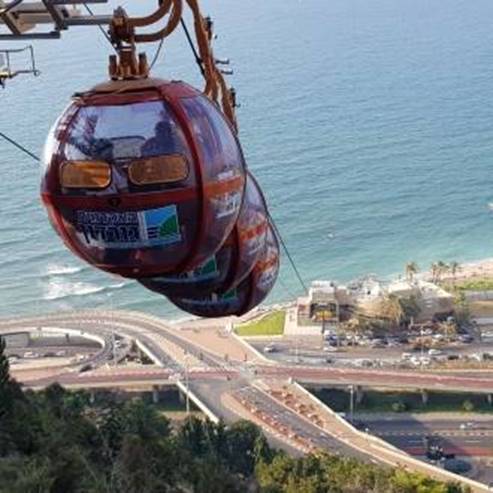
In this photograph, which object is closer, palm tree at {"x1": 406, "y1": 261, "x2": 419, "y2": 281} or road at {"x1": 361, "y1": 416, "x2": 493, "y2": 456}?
road at {"x1": 361, "y1": 416, "x2": 493, "y2": 456}

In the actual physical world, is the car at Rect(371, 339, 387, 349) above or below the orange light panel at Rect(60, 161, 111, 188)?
below

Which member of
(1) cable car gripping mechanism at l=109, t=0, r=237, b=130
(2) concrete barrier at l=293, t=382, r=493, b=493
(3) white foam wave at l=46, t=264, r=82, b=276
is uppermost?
(1) cable car gripping mechanism at l=109, t=0, r=237, b=130

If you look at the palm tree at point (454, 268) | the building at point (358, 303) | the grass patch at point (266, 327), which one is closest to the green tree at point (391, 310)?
the building at point (358, 303)

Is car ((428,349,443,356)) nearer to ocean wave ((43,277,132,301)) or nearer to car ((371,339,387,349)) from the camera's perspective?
car ((371,339,387,349))

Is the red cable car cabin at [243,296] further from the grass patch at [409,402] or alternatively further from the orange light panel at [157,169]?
the grass patch at [409,402]

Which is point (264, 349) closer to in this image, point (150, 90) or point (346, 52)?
point (150, 90)

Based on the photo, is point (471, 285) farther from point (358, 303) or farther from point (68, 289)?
point (68, 289)

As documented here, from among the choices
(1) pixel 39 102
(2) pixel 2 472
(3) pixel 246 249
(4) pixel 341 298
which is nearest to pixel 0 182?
(1) pixel 39 102

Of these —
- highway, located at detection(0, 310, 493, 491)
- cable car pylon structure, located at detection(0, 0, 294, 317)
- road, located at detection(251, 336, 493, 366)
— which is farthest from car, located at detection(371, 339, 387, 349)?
cable car pylon structure, located at detection(0, 0, 294, 317)

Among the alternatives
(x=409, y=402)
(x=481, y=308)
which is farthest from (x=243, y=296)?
(x=481, y=308)
